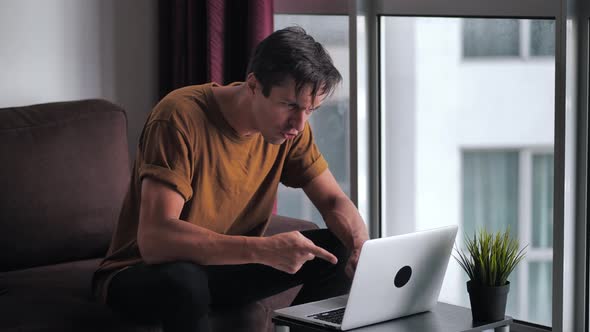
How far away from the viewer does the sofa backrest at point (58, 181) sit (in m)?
2.47

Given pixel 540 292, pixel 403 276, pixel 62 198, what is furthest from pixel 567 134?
pixel 62 198

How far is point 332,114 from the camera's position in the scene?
331 cm

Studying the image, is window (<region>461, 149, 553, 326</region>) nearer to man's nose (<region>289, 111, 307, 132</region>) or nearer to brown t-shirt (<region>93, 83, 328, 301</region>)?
brown t-shirt (<region>93, 83, 328, 301</region>)

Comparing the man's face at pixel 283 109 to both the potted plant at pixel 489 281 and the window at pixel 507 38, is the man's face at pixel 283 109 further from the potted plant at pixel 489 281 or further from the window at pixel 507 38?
the window at pixel 507 38

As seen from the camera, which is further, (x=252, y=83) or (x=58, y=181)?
(x=58, y=181)

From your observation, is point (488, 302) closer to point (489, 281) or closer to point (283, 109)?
point (489, 281)

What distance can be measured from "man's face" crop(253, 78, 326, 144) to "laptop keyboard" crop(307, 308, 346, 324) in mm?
434

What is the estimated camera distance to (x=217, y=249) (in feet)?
6.43

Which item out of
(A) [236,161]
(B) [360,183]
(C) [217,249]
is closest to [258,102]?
(A) [236,161]

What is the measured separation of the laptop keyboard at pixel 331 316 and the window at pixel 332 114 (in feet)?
4.39

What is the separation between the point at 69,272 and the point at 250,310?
560 mm

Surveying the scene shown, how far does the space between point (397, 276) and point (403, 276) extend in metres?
0.02

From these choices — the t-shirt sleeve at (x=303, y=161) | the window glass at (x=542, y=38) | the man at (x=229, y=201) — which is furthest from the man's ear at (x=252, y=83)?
the window glass at (x=542, y=38)

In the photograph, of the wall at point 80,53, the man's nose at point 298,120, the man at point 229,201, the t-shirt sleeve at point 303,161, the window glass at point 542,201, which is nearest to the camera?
the man at point 229,201
